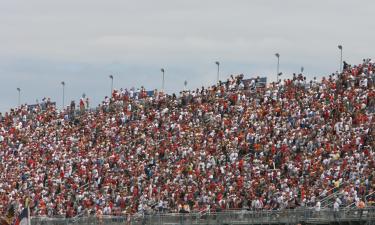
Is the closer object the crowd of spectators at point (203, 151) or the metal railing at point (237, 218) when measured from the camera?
the metal railing at point (237, 218)

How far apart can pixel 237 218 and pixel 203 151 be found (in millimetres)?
7684

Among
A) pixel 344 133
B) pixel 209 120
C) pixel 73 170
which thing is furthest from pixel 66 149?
pixel 344 133

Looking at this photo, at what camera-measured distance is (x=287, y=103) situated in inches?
2549

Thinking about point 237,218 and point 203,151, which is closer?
point 237,218

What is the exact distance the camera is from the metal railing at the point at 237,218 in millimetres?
53094

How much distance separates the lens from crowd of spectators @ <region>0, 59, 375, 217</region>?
187ft

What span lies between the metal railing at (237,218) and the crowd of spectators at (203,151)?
48cm

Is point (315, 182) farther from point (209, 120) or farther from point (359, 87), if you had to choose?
point (209, 120)

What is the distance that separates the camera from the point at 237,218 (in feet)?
188

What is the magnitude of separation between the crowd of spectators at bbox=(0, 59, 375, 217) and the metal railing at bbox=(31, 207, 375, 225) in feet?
1.59

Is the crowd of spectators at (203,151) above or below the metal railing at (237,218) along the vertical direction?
above

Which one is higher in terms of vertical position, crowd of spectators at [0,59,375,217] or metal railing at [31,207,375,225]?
→ crowd of spectators at [0,59,375,217]

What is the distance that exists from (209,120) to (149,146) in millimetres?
3305

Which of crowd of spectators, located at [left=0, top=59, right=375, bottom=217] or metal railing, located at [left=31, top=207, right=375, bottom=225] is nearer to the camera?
metal railing, located at [left=31, top=207, right=375, bottom=225]
